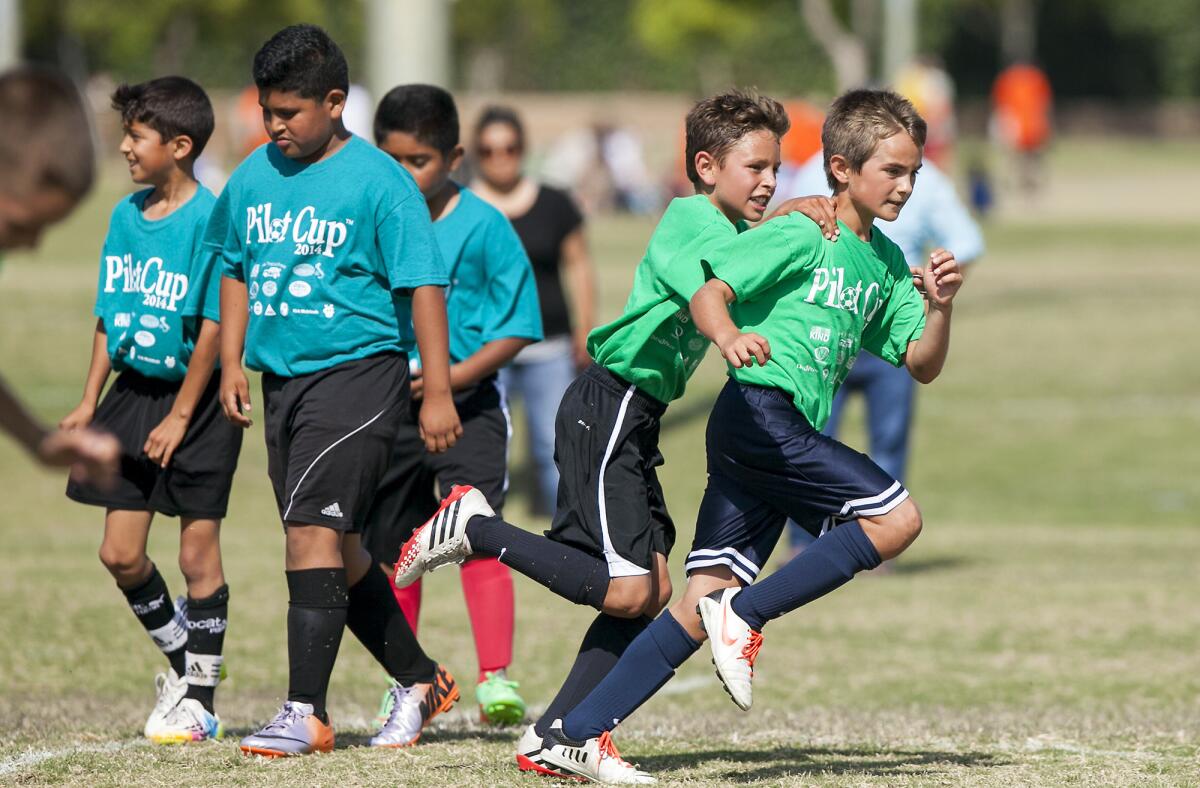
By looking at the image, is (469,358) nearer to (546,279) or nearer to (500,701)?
(500,701)

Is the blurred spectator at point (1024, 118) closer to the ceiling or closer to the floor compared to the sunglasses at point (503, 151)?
closer to the ceiling

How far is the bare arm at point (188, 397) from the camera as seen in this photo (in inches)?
226

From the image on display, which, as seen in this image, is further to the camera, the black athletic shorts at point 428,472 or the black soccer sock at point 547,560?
the black athletic shorts at point 428,472

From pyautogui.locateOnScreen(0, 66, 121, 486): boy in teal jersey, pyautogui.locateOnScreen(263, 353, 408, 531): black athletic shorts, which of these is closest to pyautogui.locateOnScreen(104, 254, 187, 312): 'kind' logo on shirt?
pyautogui.locateOnScreen(263, 353, 408, 531): black athletic shorts

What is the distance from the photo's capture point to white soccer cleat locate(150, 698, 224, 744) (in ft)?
19.2

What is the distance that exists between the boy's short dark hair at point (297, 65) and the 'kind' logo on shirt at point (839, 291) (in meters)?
1.52

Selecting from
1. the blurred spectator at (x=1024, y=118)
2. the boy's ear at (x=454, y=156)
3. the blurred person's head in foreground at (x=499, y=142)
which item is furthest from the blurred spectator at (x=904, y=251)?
the blurred spectator at (x=1024, y=118)

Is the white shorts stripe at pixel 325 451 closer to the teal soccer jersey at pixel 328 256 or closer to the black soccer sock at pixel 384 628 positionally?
the teal soccer jersey at pixel 328 256

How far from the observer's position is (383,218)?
17.9 ft

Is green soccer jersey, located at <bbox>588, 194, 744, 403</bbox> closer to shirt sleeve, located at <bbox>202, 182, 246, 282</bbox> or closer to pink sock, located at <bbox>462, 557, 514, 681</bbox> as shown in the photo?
shirt sleeve, located at <bbox>202, 182, 246, 282</bbox>

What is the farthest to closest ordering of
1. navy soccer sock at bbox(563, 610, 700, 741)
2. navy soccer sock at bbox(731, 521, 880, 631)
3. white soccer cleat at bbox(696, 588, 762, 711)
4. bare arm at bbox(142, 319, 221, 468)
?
1. bare arm at bbox(142, 319, 221, 468)
2. navy soccer sock at bbox(563, 610, 700, 741)
3. navy soccer sock at bbox(731, 521, 880, 631)
4. white soccer cleat at bbox(696, 588, 762, 711)

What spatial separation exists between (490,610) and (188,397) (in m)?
1.41

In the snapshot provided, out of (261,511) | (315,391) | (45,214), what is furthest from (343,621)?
(261,511)

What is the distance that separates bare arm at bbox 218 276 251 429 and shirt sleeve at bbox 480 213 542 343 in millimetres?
1244
